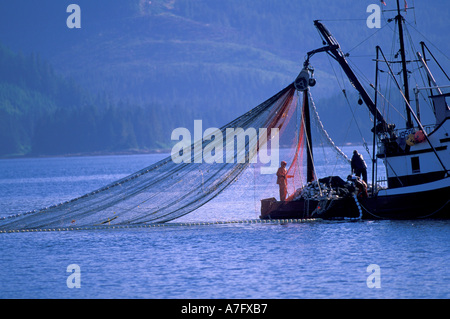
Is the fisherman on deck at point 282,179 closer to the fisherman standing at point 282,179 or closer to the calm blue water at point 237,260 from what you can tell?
the fisherman standing at point 282,179

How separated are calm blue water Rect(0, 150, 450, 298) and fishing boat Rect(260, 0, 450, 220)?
1.85 feet

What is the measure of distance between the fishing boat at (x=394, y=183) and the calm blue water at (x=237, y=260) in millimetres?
564

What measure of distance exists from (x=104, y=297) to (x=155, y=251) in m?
6.49

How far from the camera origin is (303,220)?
28.4m

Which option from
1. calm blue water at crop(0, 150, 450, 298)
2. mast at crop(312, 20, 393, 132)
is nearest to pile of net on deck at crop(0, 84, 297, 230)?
calm blue water at crop(0, 150, 450, 298)

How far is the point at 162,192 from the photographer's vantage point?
84.4 feet

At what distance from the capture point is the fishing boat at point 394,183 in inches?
1030

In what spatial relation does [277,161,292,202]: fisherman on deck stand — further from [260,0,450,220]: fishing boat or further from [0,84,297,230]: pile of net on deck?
[0,84,297,230]: pile of net on deck

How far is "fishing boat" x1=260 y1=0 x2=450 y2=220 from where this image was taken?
26172 millimetres

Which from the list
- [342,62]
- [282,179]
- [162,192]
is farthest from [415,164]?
[162,192]

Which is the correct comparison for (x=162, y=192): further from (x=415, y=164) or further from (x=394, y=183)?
(x=415, y=164)
